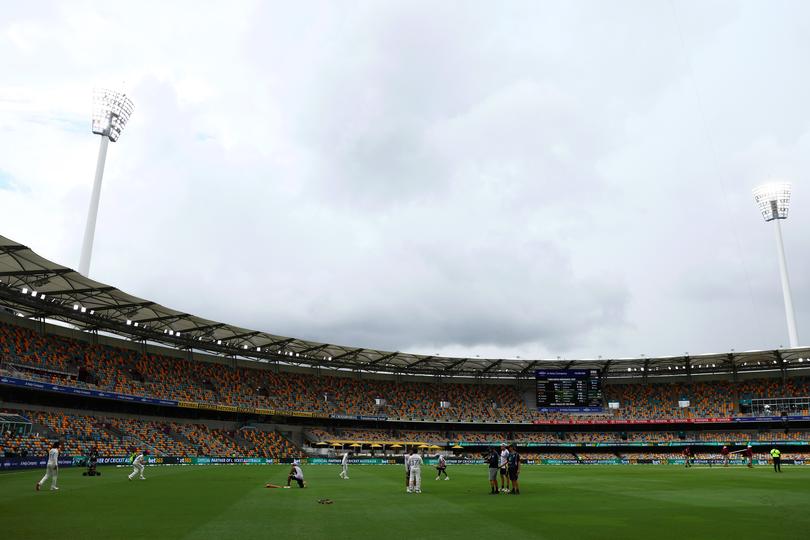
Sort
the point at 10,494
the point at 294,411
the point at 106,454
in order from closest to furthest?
1. the point at 10,494
2. the point at 106,454
3. the point at 294,411

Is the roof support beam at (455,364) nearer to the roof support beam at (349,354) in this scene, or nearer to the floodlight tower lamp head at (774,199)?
the roof support beam at (349,354)

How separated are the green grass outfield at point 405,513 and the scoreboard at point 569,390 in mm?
58073

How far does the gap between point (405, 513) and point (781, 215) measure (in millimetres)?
102309

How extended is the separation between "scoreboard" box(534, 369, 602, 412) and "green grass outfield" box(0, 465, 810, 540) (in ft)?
191

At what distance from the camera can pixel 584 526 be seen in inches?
534

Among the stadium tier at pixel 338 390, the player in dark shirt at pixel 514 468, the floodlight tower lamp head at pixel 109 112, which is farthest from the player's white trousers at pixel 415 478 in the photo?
the floodlight tower lamp head at pixel 109 112

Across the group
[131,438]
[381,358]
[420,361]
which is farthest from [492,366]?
[131,438]

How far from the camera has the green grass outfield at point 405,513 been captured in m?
12.6

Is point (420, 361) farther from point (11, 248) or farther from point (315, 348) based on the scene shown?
point (11, 248)

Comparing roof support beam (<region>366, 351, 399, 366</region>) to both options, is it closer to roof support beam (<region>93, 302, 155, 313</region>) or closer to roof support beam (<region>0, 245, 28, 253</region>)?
roof support beam (<region>93, 302, 155, 313</region>)

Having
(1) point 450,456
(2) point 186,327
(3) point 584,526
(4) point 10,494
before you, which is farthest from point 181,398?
(3) point 584,526

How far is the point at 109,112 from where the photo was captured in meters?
77.2

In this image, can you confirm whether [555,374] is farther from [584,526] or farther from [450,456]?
[584,526]

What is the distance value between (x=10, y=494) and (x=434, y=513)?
16.8 m
